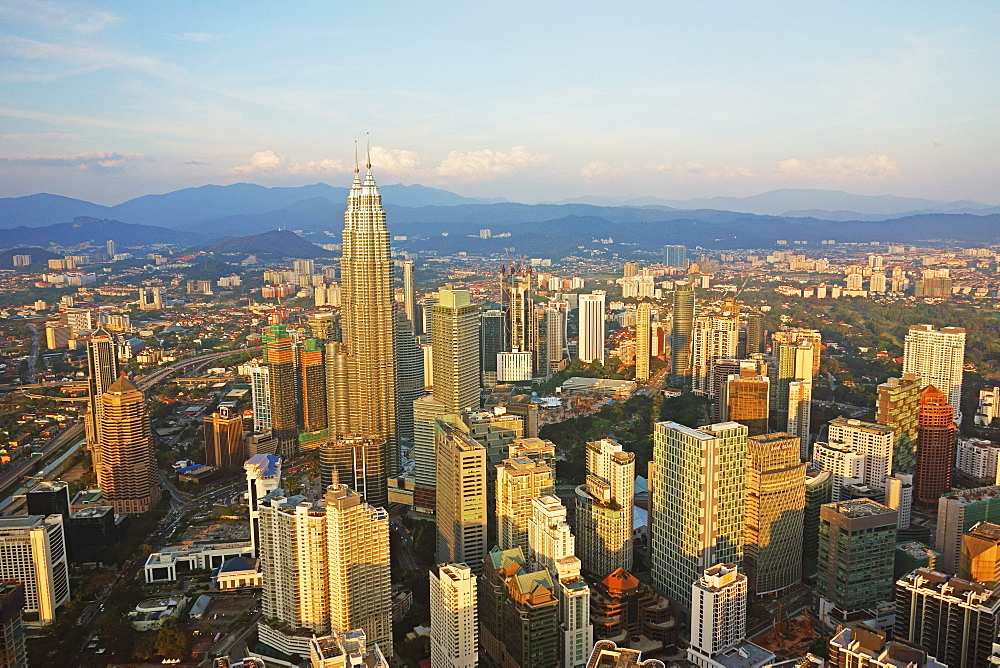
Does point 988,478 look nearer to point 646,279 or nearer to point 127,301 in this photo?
point 646,279

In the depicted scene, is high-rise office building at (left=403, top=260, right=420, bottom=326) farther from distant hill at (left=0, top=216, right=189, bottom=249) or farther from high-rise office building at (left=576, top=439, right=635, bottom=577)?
distant hill at (left=0, top=216, right=189, bottom=249)

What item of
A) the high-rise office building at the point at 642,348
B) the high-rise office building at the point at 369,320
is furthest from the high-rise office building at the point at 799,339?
the high-rise office building at the point at 369,320

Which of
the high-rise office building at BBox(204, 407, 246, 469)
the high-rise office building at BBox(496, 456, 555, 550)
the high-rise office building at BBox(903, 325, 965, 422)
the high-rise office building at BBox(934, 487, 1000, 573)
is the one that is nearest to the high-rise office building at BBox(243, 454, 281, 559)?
the high-rise office building at BBox(496, 456, 555, 550)

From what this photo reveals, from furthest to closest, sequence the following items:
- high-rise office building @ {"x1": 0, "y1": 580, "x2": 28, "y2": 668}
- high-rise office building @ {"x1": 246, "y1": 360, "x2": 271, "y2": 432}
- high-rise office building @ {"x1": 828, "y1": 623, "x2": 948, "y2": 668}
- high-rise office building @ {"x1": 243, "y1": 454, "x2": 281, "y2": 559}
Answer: high-rise office building @ {"x1": 246, "y1": 360, "x2": 271, "y2": 432}
high-rise office building @ {"x1": 243, "y1": 454, "x2": 281, "y2": 559}
high-rise office building @ {"x1": 0, "y1": 580, "x2": 28, "y2": 668}
high-rise office building @ {"x1": 828, "y1": 623, "x2": 948, "y2": 668}

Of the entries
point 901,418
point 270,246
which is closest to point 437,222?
point 270,246

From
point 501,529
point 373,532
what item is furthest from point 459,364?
point 373,532

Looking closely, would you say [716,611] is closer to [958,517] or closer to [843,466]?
[958,517]
